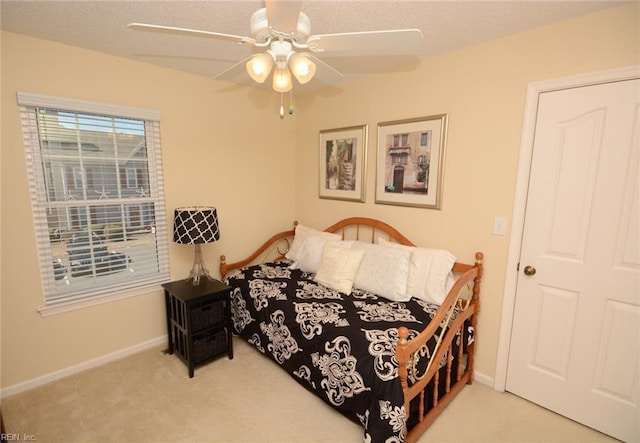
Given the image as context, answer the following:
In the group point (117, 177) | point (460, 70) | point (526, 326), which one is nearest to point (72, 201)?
point (117, 177)

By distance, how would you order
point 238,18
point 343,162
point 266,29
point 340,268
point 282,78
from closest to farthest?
point 266,29 < point 282,78 < point 238,18 < point 340,268 < point 343,162

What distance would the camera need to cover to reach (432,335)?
5.89ft

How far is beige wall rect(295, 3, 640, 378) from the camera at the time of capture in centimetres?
175

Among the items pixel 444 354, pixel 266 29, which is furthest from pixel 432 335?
pixel 266 29

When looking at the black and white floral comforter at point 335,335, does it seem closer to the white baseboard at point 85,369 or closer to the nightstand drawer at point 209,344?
the nightstand drawer at point 209,344

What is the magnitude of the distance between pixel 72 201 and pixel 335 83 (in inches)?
93.1

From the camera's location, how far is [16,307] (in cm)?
212

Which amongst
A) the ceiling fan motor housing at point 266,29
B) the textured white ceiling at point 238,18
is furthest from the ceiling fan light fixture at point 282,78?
the textured white ceiling at point 238,18

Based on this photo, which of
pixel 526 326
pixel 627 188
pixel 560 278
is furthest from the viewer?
pixel 526 326

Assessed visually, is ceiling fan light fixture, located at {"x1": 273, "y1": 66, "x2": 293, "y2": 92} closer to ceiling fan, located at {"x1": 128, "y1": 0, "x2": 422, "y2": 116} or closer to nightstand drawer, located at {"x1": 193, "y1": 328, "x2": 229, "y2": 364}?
ceiling fan, located at {"x1": 128, "y1": 0, "x2": 422, "y2": 116}

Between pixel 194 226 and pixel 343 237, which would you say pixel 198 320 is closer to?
pixel 194 226

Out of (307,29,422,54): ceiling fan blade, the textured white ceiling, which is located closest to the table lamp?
the textured white ceiling

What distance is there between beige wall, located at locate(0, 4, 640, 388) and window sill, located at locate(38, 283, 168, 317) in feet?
0.17

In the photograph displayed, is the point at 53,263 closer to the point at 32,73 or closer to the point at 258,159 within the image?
the point at 32,73
